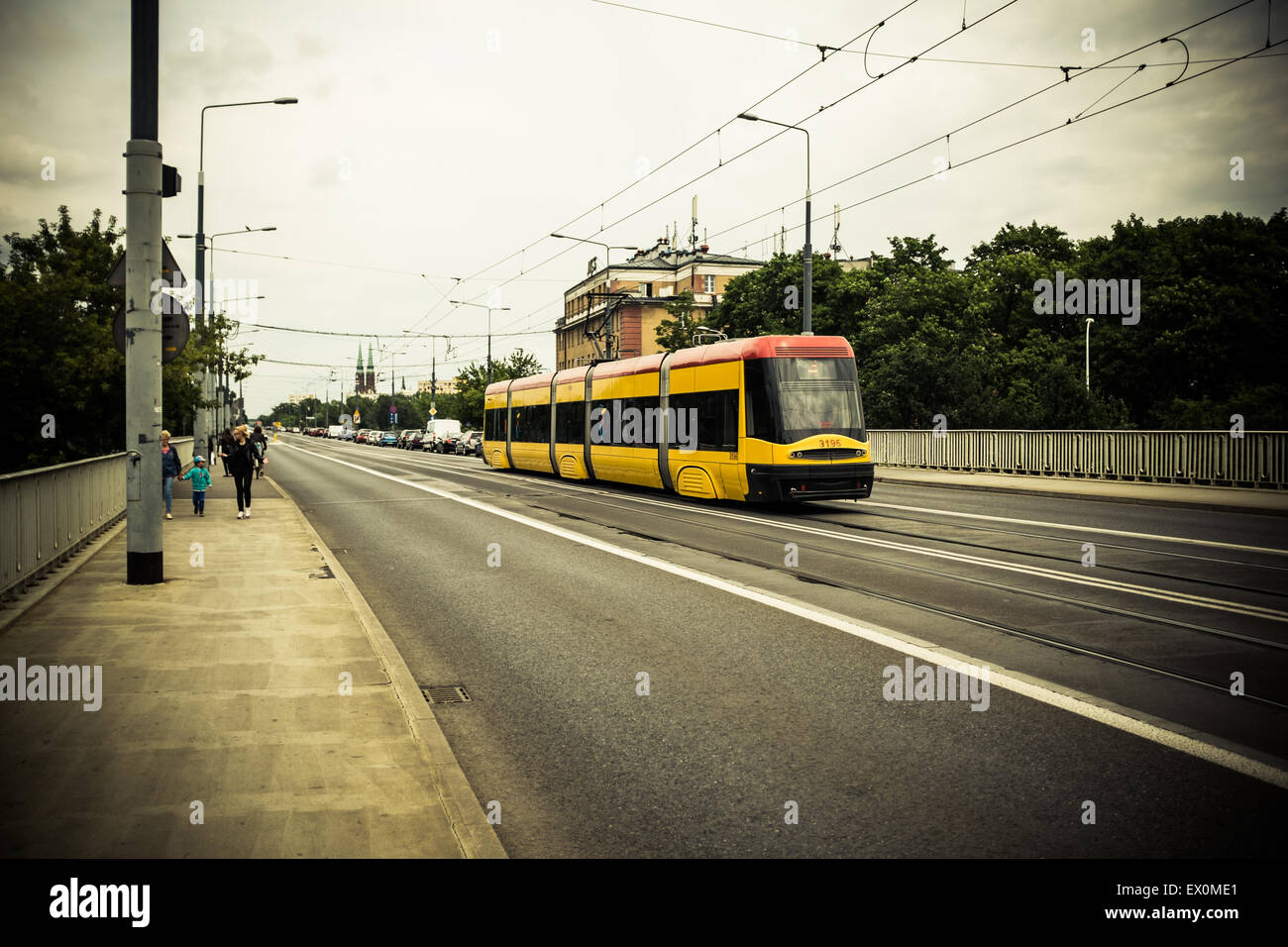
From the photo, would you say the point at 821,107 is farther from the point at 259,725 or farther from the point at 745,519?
the point at 259,725

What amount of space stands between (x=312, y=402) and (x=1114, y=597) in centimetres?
18870

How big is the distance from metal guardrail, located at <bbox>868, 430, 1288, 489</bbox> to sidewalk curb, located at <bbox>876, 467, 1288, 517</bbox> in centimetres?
98

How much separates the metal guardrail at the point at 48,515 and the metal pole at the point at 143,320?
90 centimetres

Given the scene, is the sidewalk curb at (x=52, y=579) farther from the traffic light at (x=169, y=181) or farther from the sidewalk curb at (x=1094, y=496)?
the sidewalk curb at (x=1094, y=496)

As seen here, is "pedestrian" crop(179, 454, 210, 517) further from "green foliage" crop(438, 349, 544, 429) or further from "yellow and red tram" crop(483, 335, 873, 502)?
"green foliage" crop(438, 349, 544, 429)

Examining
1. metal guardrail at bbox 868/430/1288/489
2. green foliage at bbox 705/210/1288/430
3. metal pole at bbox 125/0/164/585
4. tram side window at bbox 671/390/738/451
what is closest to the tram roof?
tram side window at bbox 671/390/738/451

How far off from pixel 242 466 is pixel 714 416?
28.7ft

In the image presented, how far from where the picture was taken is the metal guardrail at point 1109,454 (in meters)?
22.2

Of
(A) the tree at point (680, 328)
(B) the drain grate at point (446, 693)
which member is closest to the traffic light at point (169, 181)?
(B) the drain grate at point (446, 693)

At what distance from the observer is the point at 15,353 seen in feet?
63.3

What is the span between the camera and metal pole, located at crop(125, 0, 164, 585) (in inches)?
370

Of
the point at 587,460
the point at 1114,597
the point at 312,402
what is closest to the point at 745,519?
the point at 1114,597

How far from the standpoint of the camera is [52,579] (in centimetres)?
983

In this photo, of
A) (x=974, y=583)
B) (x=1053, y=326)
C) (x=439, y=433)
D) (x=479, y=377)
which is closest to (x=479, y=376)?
(x=479, y=377)
